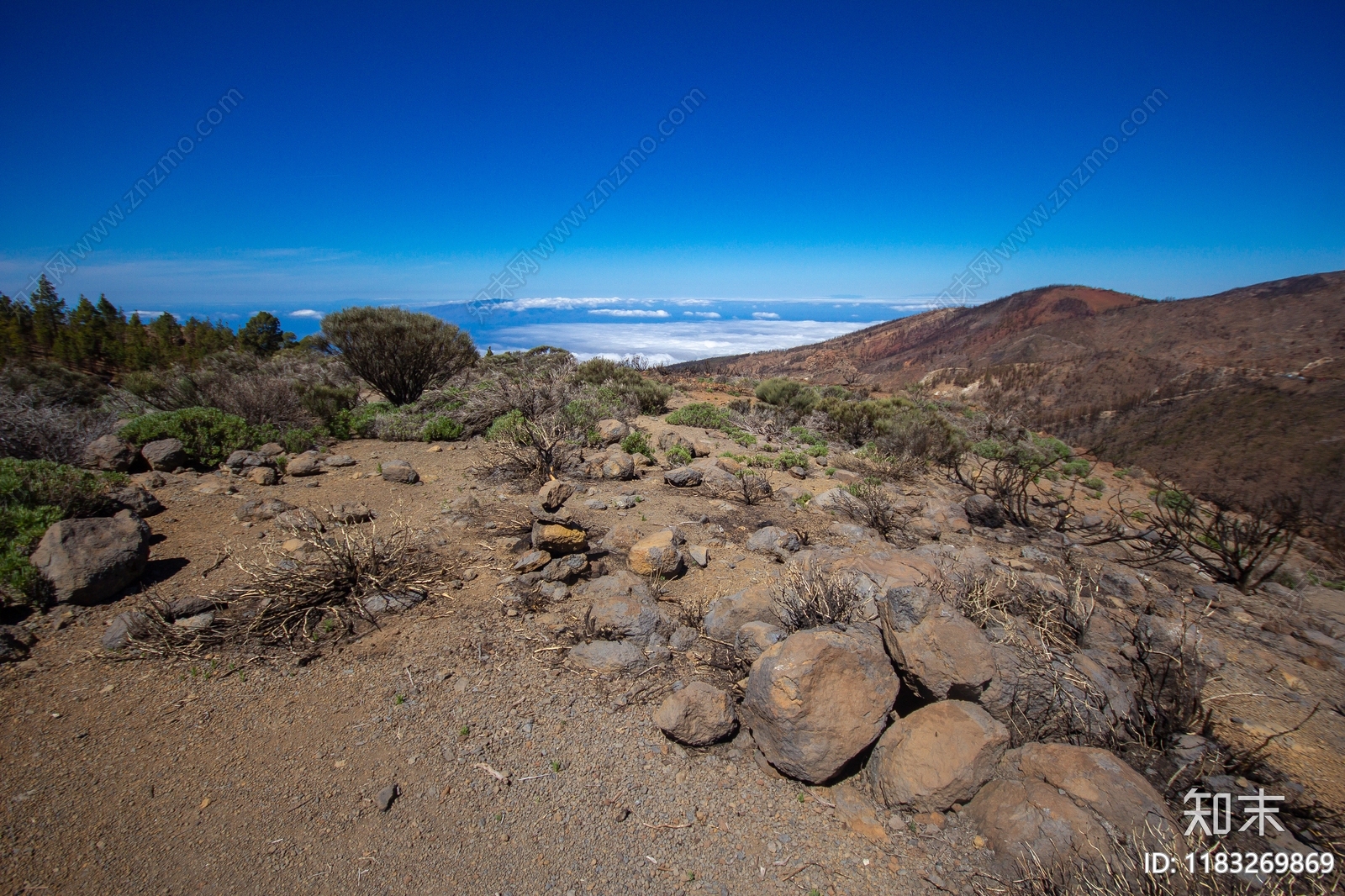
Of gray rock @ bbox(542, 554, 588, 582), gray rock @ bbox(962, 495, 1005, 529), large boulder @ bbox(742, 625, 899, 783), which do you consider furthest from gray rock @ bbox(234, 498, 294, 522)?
gray rock @ bbox(962, 495, 1005, 529)

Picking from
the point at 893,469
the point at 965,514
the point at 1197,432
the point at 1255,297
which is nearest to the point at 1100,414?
the point at 1197,432

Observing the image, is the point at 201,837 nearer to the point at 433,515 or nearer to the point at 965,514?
the point at 433,515

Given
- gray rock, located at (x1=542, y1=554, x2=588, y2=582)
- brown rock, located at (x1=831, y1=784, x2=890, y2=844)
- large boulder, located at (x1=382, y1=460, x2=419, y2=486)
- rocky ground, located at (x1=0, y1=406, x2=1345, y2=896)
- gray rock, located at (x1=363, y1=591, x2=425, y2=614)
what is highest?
large boulder, located at (x1=382, y1=460, x2=419, y2=486)

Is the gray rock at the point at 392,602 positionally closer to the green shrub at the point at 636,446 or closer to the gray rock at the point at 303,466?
the gray rock at the point at 303,466

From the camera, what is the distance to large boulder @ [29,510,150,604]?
3459mm

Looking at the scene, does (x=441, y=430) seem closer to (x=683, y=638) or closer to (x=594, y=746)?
(x=683, y=638)

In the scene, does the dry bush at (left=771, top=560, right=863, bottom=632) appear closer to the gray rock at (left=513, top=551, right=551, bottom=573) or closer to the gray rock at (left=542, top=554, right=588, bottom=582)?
the gray rock at (left=542, top=554, right=588, bottom=582)

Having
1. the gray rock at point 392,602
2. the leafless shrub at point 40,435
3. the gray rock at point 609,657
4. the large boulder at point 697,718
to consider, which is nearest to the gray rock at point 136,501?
the leafless shrub at point 40,435

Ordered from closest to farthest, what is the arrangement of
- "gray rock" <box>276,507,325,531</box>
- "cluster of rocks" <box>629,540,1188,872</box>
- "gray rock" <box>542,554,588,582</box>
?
"cluster of rocks" <box>629,540,1188,872</box>, "gray rock" <box>542,554,588,582</box>, "gray rock" <box>276,507,325,531</box>

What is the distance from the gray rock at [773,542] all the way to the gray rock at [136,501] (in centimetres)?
572

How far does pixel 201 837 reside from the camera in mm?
2156

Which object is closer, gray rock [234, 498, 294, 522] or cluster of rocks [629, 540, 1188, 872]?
cluster of rocks [629, 540, 1188, 872]

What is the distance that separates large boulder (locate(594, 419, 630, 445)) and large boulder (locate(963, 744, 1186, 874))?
679 centimetres

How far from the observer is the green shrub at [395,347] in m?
11.0
